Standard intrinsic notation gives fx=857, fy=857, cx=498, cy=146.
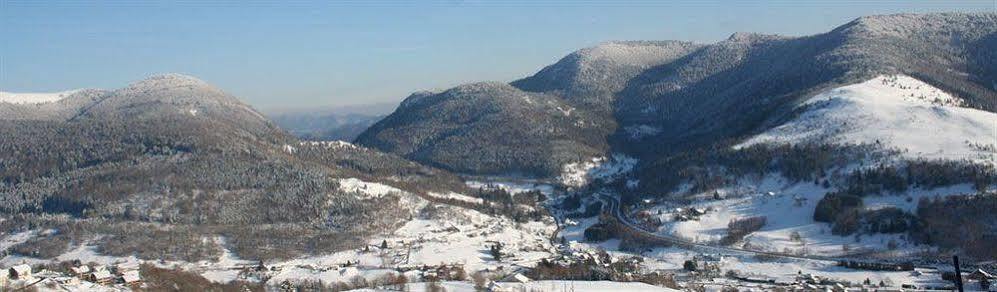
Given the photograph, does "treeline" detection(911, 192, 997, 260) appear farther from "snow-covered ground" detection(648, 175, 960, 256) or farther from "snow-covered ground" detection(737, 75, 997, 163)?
"snow-covered ground" detection(737, 75, 997, 163)

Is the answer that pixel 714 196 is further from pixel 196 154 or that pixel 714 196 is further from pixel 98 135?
pixel 98 135

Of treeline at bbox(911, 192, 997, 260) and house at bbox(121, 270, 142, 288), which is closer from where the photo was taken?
house at bbox(121, 270, 142, 288)

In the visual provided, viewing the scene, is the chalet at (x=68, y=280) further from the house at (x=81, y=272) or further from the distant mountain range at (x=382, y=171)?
the distant mountain range at (x=382, y=171)

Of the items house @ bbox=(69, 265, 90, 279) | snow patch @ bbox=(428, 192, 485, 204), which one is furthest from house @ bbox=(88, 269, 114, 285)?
snow patch @ bbox=(428, 192, 485, 204)

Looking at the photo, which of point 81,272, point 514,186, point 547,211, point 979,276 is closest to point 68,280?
point 81,272

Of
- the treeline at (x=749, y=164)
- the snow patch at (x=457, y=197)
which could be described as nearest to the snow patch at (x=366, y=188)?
the snow patch at (x=457, y=197)

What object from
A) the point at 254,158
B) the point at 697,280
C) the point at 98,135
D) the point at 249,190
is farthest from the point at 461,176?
the point at 697,280
